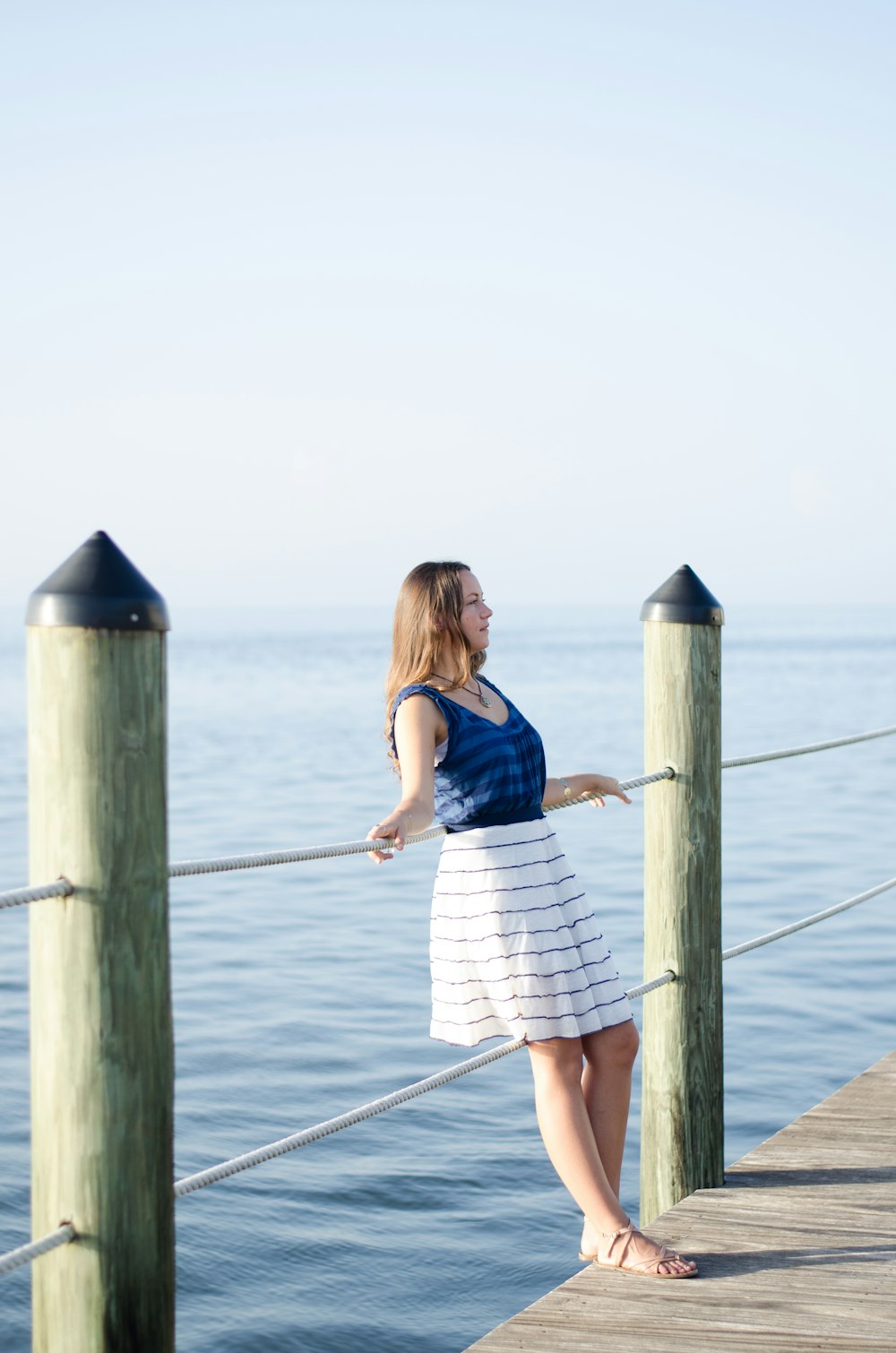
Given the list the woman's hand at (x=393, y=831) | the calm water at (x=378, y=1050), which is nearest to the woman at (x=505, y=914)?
the woman's hand at (x=393, y=831)

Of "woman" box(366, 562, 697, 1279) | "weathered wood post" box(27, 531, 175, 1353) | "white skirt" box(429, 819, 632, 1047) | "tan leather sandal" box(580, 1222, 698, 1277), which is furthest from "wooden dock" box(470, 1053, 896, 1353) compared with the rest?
"weathered wood post" box(27, 531, 175, 1353)

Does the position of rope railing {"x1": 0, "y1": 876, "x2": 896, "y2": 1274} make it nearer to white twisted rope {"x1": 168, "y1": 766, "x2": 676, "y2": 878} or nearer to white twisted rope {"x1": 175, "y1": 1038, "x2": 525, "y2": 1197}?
white twisted rope {"x1": 175, "y1": 1038, "x2": 525, "y2": 1197}

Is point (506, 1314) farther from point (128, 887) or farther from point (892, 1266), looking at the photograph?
point (128, 887)

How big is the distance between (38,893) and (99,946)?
0.36 feet

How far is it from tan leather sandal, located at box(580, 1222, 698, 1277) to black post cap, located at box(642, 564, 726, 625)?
122 cm

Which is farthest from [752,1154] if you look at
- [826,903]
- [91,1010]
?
[826,903]

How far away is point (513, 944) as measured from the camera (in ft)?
8.96

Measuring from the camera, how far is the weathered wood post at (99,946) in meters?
1.87

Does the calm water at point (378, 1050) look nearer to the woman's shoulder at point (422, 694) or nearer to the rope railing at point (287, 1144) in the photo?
the rope railing at point (287, 1144)

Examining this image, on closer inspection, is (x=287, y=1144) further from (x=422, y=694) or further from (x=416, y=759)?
(x=422, y=694)

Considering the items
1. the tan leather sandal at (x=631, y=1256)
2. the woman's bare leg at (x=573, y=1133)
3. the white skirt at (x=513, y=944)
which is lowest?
the tan leather sandal at (x=631, y=1256)

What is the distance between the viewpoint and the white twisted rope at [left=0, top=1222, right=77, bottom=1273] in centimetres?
180

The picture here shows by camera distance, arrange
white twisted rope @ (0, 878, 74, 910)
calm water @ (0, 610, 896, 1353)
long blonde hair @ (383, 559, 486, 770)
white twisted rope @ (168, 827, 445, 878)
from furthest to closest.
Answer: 1. calm water @ (0, 610, 896, 1353)
2. long blonde hair @ (383, 559, 486, 770)
3. white twisted rope @ (168, 827, 445, 878)
4. white twisted rope @ (0, 878, 74, 910)

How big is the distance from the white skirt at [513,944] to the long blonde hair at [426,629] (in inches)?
10.7
